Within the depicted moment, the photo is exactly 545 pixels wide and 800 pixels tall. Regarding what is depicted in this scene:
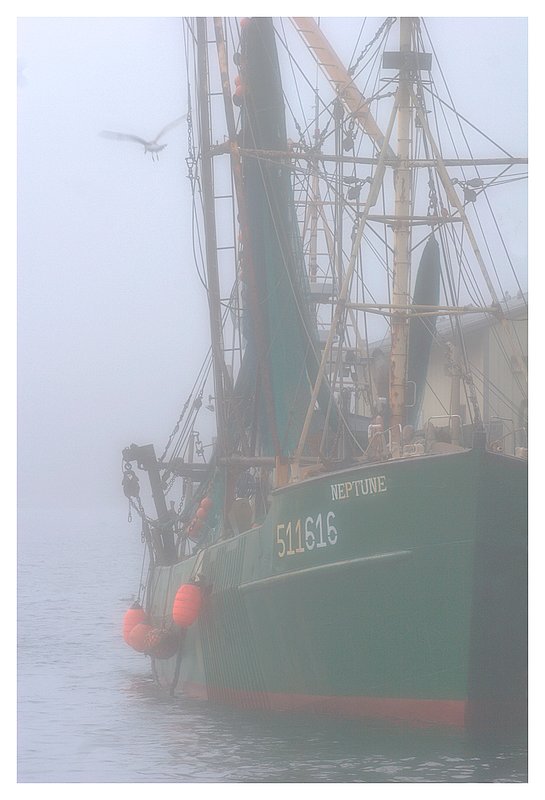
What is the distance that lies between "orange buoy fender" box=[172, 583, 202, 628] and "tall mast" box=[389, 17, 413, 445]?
3.42 meters

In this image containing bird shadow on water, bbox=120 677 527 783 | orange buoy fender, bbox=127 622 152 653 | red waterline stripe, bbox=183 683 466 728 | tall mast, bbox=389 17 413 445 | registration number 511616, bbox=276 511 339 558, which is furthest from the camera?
orange buoy fender, bbox=127 622 152 653

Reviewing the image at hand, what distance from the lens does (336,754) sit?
14305 mm

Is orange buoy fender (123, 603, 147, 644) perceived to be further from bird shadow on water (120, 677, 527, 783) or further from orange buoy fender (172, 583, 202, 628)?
bird shadow on water (120, 677, 527, 783)

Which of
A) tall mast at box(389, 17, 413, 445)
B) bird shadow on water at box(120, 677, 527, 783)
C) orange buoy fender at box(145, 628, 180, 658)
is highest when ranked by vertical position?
tall mast at box(389, 17, 413, 445)

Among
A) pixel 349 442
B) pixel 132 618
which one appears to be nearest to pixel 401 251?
pixel 349 442

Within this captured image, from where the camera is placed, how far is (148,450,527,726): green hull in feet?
48.0

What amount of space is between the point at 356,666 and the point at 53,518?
146 inches

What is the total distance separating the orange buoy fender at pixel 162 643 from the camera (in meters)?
19.1

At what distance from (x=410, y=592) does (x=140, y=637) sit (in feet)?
19.6

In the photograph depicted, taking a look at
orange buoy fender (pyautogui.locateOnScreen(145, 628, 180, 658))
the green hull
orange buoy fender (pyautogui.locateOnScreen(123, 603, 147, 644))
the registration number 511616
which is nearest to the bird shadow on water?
the green hull

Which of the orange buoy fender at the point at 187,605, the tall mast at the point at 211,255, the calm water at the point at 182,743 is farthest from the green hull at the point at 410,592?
the tall mast at the point at 211,255

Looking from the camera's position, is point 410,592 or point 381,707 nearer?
point 410,592

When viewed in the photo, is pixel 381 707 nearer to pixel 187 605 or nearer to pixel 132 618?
pixel 187 605

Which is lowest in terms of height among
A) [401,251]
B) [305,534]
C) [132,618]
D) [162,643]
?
[162,643]
